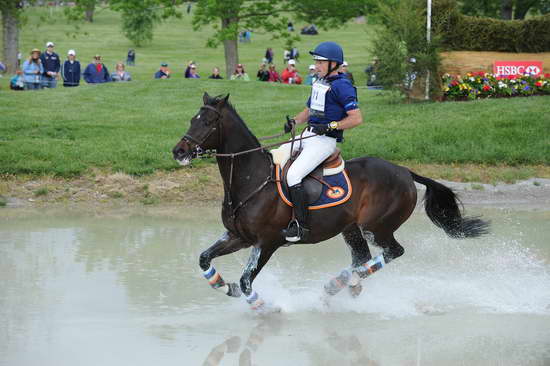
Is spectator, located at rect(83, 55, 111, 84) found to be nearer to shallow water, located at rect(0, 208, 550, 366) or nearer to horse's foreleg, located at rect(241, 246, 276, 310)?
shallow water, located at rect(0, 208, 550, 366)

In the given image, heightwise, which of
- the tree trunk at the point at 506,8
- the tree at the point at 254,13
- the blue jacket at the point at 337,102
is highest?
the tree trunk at the point at 506,8

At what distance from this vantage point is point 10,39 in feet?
109

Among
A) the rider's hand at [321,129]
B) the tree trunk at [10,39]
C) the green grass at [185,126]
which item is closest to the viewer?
the rider's hand at [321,129]

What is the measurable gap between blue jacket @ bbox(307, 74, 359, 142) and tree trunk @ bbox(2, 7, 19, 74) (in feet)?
86.4

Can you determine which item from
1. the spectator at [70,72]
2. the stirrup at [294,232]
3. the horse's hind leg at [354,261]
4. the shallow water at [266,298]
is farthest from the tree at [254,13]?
the stirrup at [294,232]

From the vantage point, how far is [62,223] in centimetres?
1256

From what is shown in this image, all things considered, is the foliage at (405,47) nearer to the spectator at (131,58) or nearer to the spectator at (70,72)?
the spectator at (70,72)

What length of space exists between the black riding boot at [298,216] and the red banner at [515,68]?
13388 millimetres

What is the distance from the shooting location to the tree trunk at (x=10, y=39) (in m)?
32.4

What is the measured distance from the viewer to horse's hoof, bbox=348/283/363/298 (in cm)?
888

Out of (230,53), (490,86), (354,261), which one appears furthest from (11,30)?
(354,261)

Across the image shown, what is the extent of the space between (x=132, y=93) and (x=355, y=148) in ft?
33.5

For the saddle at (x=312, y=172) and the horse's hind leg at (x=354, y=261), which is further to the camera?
the horse's hind leg at (x=354, y=261)

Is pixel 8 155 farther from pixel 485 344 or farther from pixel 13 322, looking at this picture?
pixel 485 344
